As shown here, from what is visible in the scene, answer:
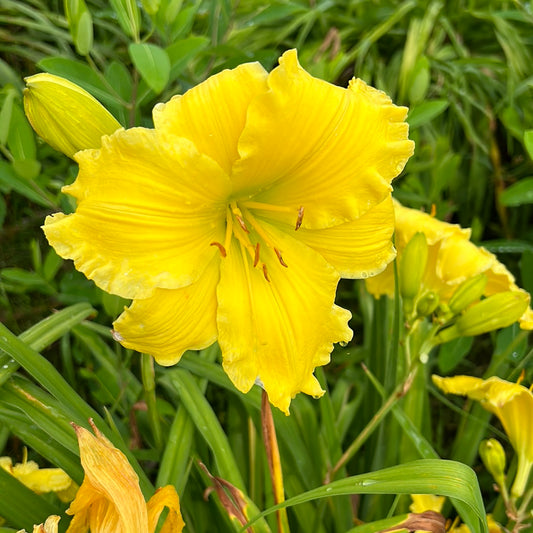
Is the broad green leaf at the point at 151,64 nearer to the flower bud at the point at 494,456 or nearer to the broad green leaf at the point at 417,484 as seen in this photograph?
the broad green leaf at the point at 417,484

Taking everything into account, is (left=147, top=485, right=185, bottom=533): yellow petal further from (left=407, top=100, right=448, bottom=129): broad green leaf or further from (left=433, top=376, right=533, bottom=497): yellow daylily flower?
(left=407, top=100, right=448, bottom=129): broad green leaf

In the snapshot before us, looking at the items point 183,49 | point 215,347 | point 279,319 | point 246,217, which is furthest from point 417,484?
point 183,49

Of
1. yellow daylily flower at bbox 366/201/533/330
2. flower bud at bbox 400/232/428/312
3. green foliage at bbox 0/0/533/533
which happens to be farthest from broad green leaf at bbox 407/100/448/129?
flower bud at bbox 400/232/428/312

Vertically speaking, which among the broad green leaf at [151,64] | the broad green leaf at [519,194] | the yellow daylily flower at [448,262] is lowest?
the broad green leaf at [519,194]

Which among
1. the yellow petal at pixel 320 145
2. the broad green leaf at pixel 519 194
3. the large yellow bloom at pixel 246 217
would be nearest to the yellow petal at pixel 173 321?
the large yellow bloom at pixel 246 217

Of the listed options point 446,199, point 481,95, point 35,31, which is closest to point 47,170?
point 35,31

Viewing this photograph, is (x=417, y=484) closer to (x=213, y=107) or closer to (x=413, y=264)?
(x=413, y=264)

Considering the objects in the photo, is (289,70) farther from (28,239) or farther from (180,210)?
(28,239)
